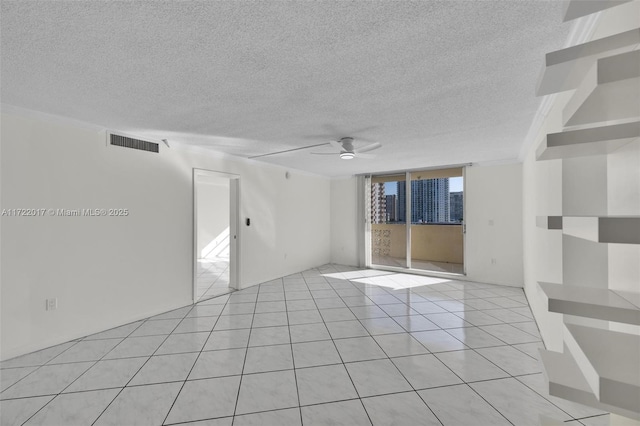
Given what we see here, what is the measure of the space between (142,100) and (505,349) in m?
4.37

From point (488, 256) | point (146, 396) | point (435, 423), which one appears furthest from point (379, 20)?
point (488, 256)

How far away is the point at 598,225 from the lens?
57cm

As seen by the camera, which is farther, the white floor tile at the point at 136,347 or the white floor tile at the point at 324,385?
the white floor tile at the point at 136,347

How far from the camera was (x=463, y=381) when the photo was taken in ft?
7.54

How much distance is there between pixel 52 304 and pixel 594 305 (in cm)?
422

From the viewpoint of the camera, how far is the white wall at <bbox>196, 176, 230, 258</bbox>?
8969mm

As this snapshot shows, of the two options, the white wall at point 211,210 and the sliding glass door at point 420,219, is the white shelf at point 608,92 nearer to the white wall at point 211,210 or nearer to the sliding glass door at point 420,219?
the sliding glass door at point 420,219

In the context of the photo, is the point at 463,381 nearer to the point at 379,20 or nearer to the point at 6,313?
the point at 379,20

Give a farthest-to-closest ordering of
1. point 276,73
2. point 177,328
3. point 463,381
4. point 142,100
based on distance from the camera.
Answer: point 177,328 → point 142,100 → point 463,381 → point 276,73

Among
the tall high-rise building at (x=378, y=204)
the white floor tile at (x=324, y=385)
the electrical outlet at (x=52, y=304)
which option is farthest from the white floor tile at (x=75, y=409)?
the tall high-rise building at (x=378, y=204)

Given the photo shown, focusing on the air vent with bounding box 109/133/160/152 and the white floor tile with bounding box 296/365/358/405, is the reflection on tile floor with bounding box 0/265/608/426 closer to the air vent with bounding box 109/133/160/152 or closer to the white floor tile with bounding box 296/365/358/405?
the white floor tile with bounding box 296/365/358/405

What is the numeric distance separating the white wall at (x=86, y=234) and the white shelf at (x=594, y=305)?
13.5ft

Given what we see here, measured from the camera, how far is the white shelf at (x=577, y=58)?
1.94 feet

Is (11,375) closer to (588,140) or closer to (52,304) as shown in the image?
(52,304)
